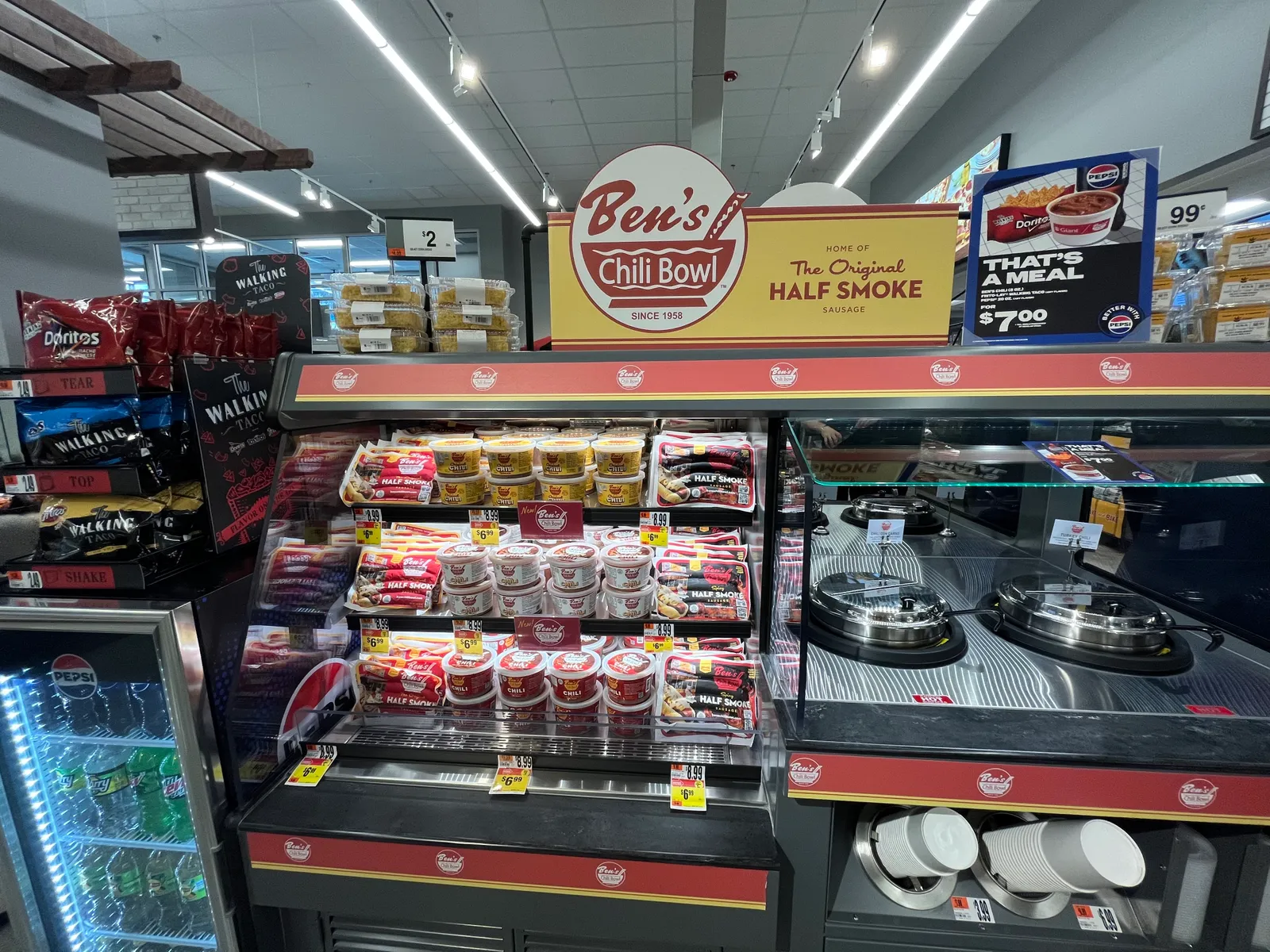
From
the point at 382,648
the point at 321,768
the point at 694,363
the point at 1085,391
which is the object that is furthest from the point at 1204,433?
the point at 321,768

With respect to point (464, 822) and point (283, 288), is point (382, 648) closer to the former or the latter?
point (464, 822)

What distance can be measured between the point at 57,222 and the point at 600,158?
7.60m

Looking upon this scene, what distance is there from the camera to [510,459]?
5.14 feet

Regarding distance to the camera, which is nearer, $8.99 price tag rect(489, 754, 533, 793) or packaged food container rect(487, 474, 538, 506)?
$8.99 price tag rect(489, 754, 533, 793)

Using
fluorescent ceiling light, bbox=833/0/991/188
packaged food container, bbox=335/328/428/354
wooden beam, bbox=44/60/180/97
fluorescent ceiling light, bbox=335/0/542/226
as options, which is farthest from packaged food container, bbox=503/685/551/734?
fluorescent ceiling light, bbox=833/0/991/188

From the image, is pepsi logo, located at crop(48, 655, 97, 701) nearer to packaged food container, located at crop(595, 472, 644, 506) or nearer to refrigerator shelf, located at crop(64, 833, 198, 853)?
refrigerator shelf, located at crop(64, 833, 198, 853)

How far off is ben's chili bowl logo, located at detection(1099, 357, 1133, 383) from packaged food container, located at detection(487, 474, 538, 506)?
1.39 m

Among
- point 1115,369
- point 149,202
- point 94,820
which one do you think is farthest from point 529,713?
point 149,202

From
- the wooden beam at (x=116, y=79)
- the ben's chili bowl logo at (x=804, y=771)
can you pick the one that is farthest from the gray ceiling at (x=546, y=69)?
the ben's chili bowl logo at (x=804, y=771)

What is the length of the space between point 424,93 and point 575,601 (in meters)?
7.11

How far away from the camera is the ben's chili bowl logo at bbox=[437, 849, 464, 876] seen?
1.26m

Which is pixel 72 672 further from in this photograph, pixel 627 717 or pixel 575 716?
pixel 627 717

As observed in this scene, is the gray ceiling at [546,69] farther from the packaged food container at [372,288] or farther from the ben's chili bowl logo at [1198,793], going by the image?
the ben's chili bowl logo at [1198,793]

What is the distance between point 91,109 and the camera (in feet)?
9.86
